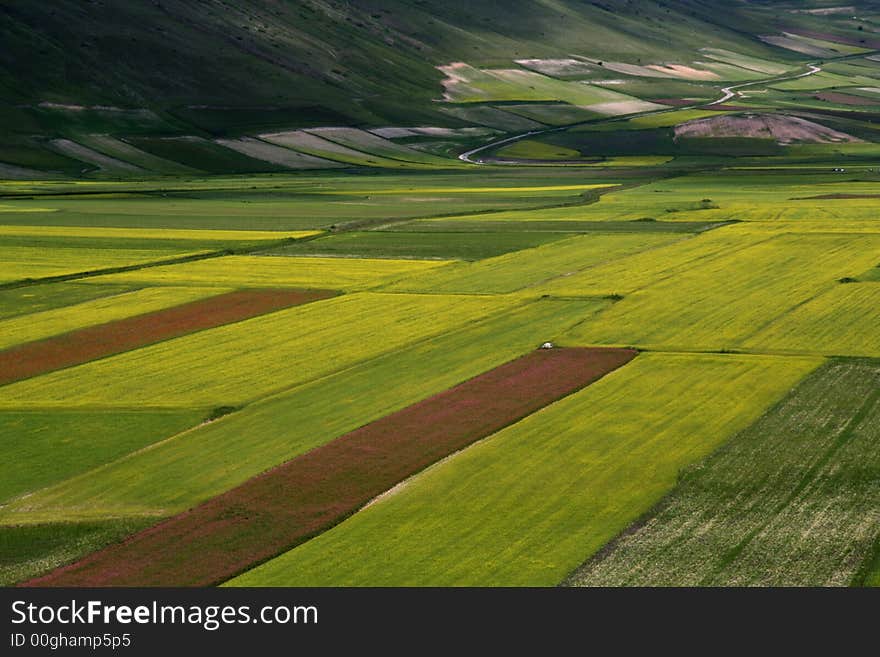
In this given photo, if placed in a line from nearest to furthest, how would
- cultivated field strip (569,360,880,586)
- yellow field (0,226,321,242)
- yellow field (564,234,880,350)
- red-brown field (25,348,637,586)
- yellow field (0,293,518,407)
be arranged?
cultivated field strip (569,360,880,586)
red-brown field (25,348,637,586)
yellow field (0,293,518,407)
yellow field (564,234,880,350)
yellow field (0,226,321,242)

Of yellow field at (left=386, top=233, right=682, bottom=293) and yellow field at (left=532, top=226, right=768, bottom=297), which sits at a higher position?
yellow field at (left=532, top=226, right=768, bottom=297)

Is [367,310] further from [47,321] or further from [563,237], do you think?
[563,237]

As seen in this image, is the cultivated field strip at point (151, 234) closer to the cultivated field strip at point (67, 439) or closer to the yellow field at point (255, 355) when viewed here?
the yellow field at point (255, 355)

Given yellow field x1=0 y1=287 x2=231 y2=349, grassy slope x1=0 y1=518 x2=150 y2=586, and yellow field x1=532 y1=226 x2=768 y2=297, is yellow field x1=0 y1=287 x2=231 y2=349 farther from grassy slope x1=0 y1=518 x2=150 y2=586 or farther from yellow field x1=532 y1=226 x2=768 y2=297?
grassy slope x1=0 y1=518 x2=150 y2=586

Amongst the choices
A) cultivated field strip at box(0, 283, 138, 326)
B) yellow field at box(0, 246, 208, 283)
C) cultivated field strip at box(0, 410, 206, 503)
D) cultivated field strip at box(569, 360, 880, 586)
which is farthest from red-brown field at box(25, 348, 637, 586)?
yellow field at box(0, 246, 208, 283)

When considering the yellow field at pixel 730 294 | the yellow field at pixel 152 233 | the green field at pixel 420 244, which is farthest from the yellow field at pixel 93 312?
the yellow field at pixel 152 233
